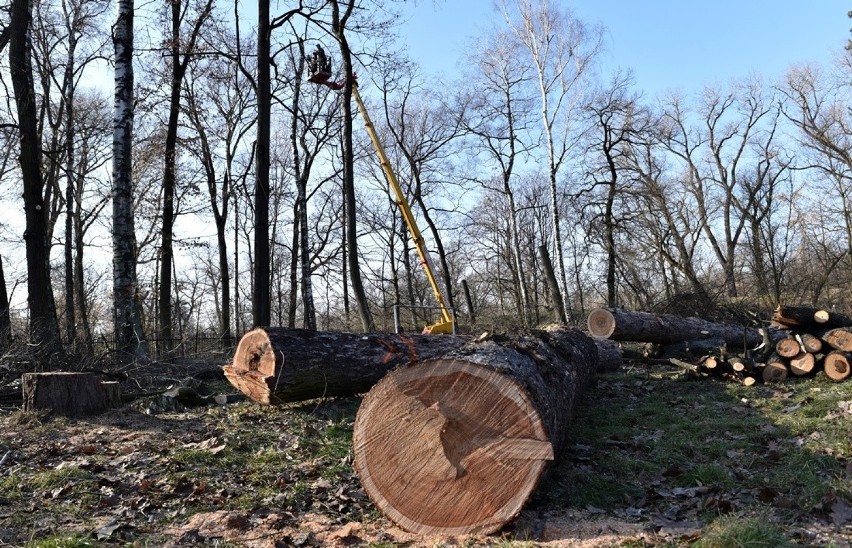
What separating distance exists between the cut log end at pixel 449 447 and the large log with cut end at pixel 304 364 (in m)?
2.79

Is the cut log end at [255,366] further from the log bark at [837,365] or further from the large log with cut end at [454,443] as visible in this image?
the log bark at [837,365]

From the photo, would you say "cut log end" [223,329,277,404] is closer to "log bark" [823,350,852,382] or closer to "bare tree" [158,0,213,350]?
"log bark" [823,350,852,382]

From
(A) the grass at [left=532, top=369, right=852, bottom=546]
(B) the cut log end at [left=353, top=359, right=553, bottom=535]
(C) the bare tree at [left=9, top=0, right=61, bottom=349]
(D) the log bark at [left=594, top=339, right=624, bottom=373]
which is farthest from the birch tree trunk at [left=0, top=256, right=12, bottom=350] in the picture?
(D) the log bark at [left=594, top=339, right=624, bottom=373]

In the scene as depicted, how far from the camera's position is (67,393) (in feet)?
20.9

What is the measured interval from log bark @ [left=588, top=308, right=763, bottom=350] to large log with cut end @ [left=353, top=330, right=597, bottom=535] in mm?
7595

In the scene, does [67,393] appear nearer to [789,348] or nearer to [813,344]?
[789,348]

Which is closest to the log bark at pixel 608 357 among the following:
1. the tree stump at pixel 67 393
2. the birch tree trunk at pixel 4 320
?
the tree stump at pixel 67 393

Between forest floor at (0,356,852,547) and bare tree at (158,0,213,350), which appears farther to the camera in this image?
bare tree at (158,0,213,350)

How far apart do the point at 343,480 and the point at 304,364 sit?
7.12 ft

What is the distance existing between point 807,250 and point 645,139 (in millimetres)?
13749

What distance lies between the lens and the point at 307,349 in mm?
6641

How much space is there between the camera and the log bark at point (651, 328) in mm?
10984

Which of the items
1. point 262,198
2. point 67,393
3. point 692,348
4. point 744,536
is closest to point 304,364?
point 67,393

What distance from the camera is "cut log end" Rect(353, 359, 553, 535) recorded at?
11.3 ft
